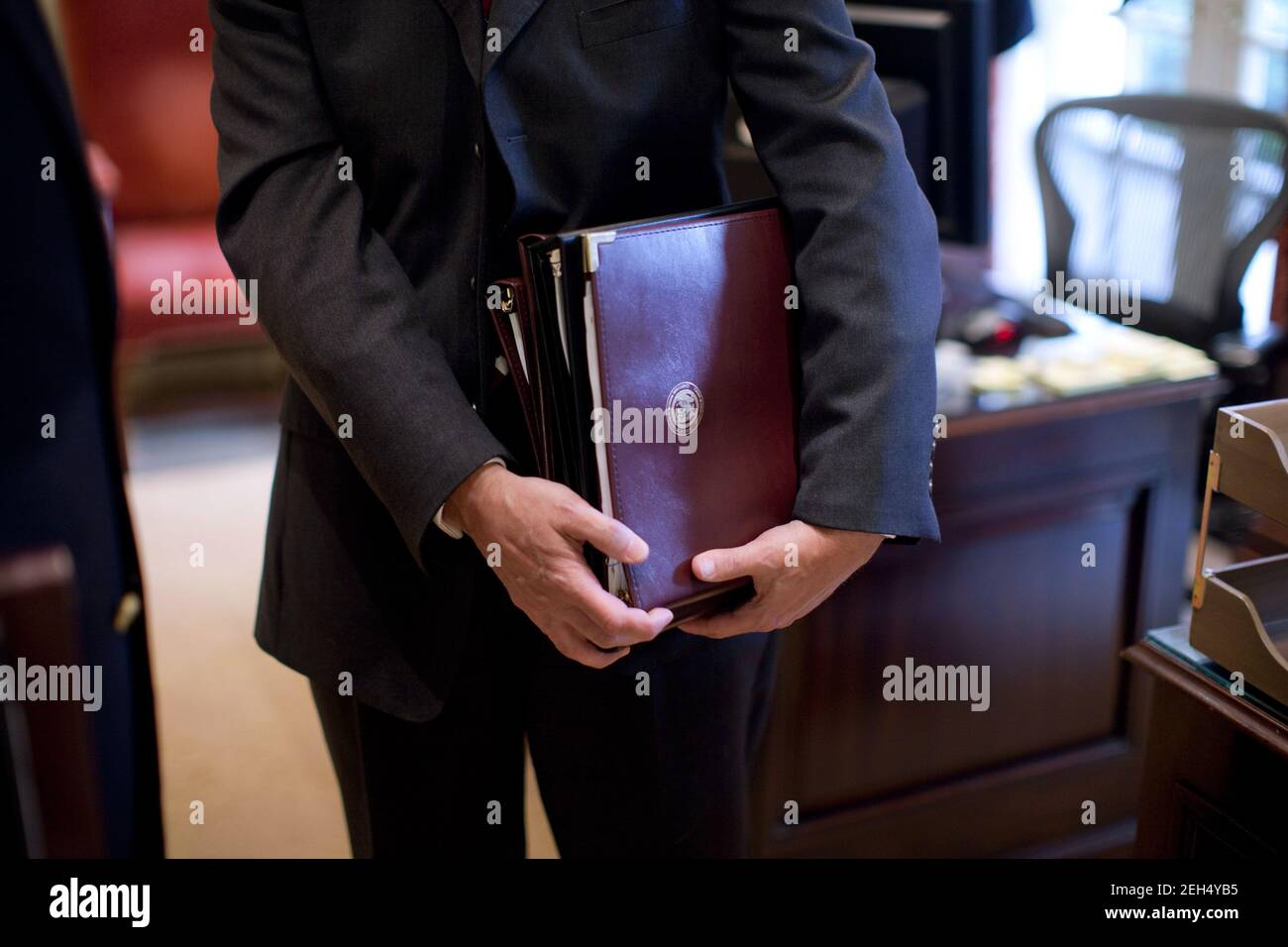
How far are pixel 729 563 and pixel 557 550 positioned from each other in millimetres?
143

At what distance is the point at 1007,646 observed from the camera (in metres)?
1.86

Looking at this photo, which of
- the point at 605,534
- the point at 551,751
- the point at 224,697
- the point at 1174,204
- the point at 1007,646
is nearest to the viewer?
the point at 605,534

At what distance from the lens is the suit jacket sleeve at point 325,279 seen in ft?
3.36

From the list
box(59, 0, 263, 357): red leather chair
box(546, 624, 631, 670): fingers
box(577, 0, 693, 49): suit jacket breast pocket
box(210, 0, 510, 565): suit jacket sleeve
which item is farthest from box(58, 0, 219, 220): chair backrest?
box(546, 624, 631, 670): fingers

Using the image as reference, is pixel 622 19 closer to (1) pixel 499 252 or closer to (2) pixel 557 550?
(1) pixel 499 252

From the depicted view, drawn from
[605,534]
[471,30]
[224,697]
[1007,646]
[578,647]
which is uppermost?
[471,30]

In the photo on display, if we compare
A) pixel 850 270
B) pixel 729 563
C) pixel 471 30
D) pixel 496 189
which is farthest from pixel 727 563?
pixel 471 30

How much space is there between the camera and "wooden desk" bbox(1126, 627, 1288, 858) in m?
1.00

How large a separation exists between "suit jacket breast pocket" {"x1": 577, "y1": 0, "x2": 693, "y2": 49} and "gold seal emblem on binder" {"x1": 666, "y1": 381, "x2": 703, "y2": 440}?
0.29m

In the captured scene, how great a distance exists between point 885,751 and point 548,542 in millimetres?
1023

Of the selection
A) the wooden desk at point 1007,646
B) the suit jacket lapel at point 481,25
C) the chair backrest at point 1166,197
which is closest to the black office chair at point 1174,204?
the chair backrest at point 1166,197
